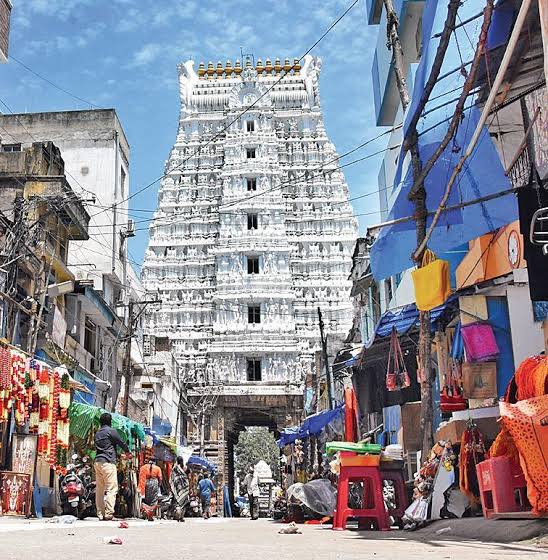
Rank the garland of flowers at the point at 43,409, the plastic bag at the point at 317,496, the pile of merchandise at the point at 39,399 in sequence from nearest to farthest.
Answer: the plastic bag at the point at 317,496 → the pile of merchandise at the point at 39,399 → the garland of flowers at the point at 43,409

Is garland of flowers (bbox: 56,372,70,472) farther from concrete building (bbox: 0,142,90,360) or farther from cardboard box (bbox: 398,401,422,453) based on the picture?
cardboard box (bbox: 398,401,422,453)

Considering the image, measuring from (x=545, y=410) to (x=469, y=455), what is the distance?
7.71ft

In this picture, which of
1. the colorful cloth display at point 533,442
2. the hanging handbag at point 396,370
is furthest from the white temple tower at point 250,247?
the colorful cloth display at point 533,442

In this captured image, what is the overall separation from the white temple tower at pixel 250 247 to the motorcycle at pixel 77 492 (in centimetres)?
3368

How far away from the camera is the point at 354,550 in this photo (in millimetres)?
5277

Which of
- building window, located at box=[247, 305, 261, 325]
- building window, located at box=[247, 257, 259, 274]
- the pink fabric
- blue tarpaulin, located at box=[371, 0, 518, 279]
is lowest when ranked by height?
the pink fabric

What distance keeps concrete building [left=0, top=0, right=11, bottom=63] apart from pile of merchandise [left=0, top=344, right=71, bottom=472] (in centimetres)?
514

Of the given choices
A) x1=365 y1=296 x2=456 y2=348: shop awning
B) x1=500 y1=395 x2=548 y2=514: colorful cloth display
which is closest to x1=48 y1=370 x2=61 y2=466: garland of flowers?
x1=365 y1=296 x2=456 y2=348: shop awning

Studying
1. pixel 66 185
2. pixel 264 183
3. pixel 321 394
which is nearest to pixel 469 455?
pixel 66 185

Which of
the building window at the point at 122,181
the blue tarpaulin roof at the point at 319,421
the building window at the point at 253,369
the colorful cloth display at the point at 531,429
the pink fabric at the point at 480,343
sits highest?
the building window at the point at 122,181

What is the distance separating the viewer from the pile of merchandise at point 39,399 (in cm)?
1264

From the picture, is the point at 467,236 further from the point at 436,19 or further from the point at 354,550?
the point at 354,550

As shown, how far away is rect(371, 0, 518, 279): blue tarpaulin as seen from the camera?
759 cm

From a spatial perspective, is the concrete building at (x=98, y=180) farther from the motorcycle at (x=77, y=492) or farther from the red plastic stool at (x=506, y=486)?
the red plastic stool at (x=506, y=486)
